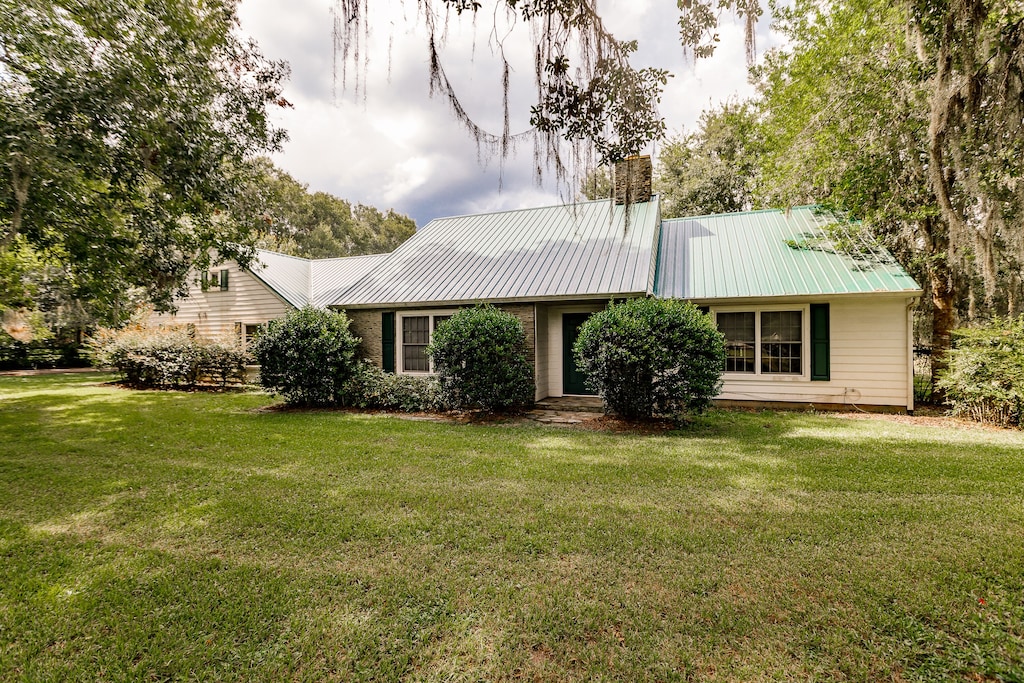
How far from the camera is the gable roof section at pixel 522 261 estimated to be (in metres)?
10.1

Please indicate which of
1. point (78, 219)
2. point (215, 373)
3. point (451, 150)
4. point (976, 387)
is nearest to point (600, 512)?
point (451, 150)

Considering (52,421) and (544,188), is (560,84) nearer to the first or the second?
(544,188)

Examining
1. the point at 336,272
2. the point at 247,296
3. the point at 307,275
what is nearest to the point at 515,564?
the point at 247,296

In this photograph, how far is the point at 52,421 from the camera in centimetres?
876

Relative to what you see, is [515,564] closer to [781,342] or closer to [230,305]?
[781,342]

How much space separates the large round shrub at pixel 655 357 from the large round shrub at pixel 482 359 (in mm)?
1675

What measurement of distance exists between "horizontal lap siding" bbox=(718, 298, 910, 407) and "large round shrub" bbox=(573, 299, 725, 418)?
12.1ft

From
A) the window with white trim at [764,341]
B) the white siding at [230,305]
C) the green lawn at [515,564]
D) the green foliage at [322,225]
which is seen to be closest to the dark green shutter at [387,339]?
the white siding at [230,305]

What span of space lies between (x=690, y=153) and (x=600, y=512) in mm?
21046

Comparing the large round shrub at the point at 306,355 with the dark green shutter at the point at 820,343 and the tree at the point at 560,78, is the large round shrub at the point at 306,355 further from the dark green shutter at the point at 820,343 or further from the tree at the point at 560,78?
the dark green shutter at the point at 820,343

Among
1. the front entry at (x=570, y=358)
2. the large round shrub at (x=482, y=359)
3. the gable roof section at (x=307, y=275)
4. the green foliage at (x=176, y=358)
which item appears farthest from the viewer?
the gable roof section at (x=307, y=275)

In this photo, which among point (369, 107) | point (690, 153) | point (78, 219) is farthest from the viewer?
point (690, 153)

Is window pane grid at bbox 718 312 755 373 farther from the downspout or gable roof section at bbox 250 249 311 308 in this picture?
gable roof section at bbox 250 249 311 308

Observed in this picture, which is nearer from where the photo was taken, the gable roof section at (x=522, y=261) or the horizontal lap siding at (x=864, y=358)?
the horizontal lap siding at (x=864, y=358)
